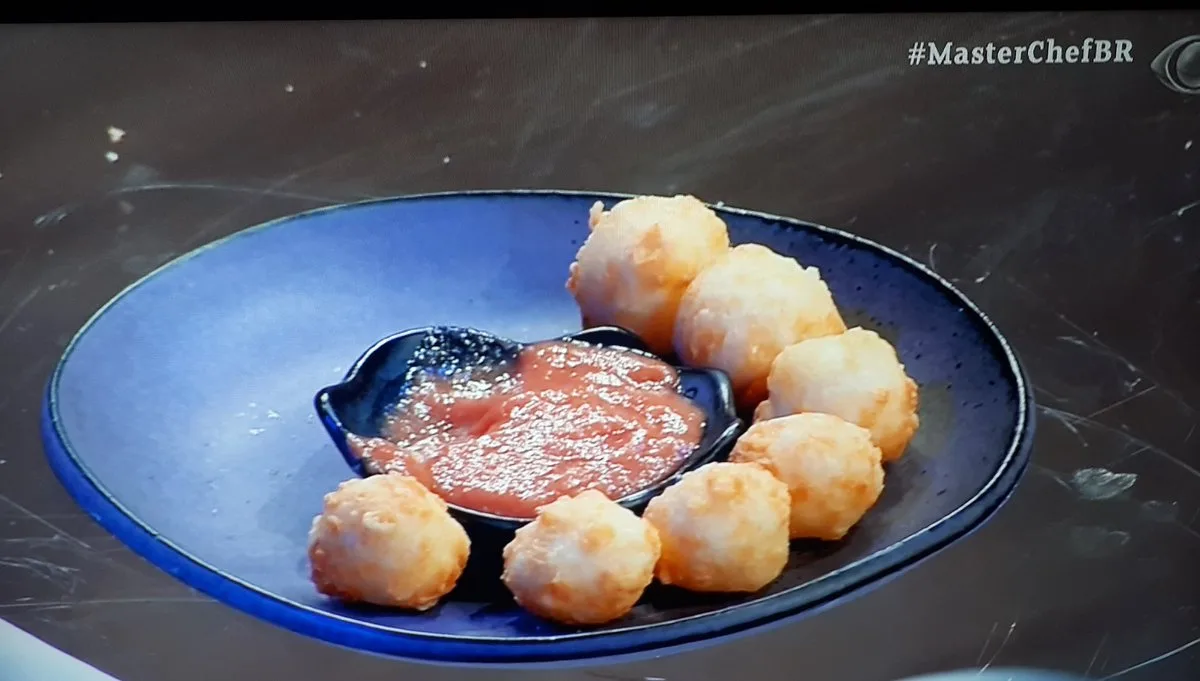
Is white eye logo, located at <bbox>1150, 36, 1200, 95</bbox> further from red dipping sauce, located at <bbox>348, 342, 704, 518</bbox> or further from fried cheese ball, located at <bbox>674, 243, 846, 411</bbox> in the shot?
red dipping sauce, located at <bbox>348, 342, 704, 518</bbox>

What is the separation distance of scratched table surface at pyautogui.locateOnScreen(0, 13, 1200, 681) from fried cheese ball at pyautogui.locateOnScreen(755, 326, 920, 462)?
13 cm

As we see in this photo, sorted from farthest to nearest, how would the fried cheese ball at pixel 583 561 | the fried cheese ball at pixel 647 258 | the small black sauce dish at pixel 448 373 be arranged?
1. the fried cheese ball at pixel 647 258
2. the small black sauce dish at pixel 448 373
3. the fried cheese ball at pixel 583 561

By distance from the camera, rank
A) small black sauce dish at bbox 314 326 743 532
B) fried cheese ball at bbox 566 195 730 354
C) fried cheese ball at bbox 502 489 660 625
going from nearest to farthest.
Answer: fried cheese ball at bbox 502 489 660 625, small black sauce dish at bbox 314 326 743 532, fried cheese ball at bbox 566 195 730 354

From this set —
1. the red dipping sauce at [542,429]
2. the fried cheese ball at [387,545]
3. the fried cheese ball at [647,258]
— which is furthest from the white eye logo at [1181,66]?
the fried cheese ball at [387,545]

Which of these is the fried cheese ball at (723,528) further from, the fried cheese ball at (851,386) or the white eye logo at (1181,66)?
the white eye logo at (1181,66)

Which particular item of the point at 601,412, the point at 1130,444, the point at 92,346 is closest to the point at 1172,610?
the point at 1130,444

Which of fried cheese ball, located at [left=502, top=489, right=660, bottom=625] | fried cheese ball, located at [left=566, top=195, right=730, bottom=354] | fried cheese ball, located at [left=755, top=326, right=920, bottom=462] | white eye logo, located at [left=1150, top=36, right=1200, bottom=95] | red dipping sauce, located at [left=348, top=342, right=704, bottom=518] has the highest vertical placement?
white eye logo, located at [left=1150, top=36, right=1200, bottom=95]

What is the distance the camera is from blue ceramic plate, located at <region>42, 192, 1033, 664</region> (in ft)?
3.79

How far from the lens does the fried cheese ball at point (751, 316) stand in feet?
4.29

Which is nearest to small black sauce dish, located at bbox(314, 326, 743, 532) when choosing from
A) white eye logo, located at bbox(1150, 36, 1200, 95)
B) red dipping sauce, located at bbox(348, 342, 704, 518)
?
red dipping sauce, located at bbox(348, 342, 704, 518)

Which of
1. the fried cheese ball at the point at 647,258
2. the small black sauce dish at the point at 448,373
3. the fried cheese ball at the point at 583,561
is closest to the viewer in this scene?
the fried cheese ball at the point at 583,561

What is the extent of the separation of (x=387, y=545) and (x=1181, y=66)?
0.88 metres

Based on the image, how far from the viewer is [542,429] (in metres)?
1.27

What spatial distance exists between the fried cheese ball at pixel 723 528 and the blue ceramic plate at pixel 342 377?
0.02m
